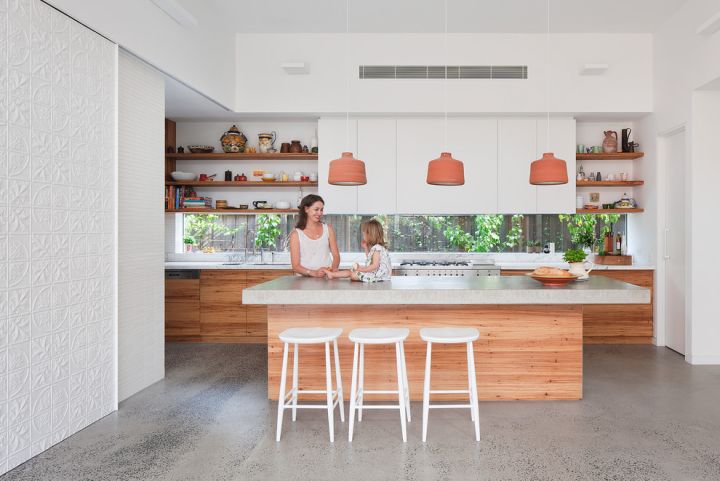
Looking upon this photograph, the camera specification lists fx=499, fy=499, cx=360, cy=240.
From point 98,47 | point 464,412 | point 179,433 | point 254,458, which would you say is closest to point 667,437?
point 464,412

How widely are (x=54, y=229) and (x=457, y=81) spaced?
4.40 meters

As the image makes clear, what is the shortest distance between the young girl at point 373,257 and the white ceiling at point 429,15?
2.64 metres

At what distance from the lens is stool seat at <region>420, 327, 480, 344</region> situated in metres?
2.99

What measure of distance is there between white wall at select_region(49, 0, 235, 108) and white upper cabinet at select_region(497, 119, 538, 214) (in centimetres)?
325

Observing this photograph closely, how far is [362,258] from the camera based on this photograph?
20.4 ft

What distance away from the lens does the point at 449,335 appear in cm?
306

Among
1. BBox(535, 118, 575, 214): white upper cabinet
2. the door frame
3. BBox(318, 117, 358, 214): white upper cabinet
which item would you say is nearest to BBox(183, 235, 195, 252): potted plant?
BBox(318, 117, 358, 214): white upper cabinet

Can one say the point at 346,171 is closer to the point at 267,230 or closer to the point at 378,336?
the point at 378,336

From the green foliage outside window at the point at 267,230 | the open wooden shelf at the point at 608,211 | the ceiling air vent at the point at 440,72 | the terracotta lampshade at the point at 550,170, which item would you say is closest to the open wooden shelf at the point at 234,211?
the green foliage outside window at the point at 267,230

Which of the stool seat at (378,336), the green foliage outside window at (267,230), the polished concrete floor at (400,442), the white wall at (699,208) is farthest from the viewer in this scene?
the green foliage outside window at (267,230)

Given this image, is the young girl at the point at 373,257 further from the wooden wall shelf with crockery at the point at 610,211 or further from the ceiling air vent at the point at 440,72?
the wooden wall shelf with crockery at the point at 610,211

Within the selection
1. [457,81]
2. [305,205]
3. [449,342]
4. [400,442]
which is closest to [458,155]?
[457,81]

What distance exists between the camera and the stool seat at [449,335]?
9.80 ft

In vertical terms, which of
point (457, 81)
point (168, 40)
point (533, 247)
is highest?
point (457, 81)
